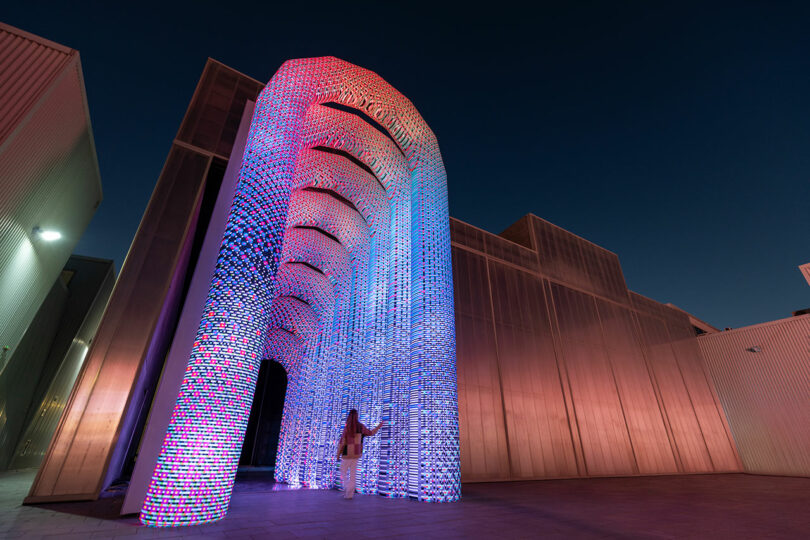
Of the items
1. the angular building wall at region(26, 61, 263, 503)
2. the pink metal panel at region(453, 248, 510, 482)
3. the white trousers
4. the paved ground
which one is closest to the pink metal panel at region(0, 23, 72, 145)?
the angular building wall at region(26, 61, 263, 503)

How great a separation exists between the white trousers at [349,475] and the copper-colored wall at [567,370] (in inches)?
159

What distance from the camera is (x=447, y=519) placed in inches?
156

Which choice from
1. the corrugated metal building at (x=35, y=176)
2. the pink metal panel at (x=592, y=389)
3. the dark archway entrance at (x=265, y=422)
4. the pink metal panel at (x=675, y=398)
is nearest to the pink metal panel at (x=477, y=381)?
the pink metal panel at (x=592, y=389)

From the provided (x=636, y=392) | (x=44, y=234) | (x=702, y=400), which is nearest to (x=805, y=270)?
(x=702, y=400)

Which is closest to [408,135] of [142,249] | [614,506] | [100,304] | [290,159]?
[290,159]

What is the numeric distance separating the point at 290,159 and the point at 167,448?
4263 mm

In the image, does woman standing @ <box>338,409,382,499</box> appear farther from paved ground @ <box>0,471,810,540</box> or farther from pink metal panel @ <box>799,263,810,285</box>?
pink metal panel @ <box>799,263,810,285</box>

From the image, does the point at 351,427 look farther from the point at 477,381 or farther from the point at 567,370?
the point at 567,370

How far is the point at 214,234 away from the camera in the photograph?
566cm

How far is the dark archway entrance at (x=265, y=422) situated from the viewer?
54.7 feet

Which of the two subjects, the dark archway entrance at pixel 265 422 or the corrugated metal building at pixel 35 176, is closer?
the corrugated metal building at pixel 35 176

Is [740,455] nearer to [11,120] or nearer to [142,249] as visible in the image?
[142,249]

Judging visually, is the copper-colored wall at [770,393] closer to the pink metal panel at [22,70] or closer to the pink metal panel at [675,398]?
the pink metal panel at [675,398]

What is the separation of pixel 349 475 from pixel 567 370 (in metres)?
9.04
